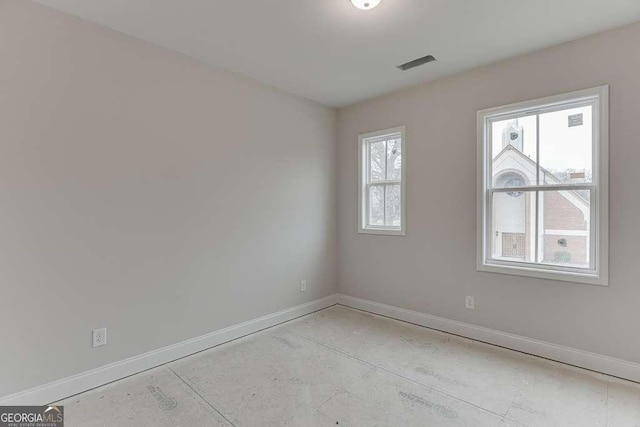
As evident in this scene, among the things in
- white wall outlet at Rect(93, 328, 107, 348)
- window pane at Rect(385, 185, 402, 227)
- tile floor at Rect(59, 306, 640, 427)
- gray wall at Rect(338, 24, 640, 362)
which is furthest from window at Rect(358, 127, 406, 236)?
white wall outlet at Rect(93, 328, 107, 348)

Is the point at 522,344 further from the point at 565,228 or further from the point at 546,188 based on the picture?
the point at 546,188

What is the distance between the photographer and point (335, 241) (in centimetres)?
430

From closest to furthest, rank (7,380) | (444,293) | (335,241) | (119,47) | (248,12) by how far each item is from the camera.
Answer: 1. (7,380)
2. (248,12)
3. (119,47)
4. (444,293)
5. (335,241)

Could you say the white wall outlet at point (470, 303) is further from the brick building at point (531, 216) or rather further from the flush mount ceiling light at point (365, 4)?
the flush mount ceiling light at point (365, 4)

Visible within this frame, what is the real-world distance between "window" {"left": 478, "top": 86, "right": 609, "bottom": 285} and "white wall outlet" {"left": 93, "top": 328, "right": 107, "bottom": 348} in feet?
10.8

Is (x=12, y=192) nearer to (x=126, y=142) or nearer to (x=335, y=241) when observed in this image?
(x=126, y=142)

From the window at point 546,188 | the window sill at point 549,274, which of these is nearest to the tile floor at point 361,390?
the window sill at point 549,274

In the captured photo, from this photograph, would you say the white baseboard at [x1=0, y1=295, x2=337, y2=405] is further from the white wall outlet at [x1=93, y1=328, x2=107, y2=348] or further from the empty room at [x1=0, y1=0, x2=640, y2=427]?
the white wall outlet at [x1=93, y1=328, x2=107, y2=348]

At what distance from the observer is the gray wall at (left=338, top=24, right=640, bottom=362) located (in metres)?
2.36

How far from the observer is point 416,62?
293cm

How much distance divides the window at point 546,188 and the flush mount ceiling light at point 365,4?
63.4 inches

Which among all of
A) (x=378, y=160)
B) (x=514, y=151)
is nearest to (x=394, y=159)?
(x=378, y=160)

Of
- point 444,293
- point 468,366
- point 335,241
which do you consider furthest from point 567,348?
point 335,241

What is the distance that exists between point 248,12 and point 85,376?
2.83 metres
